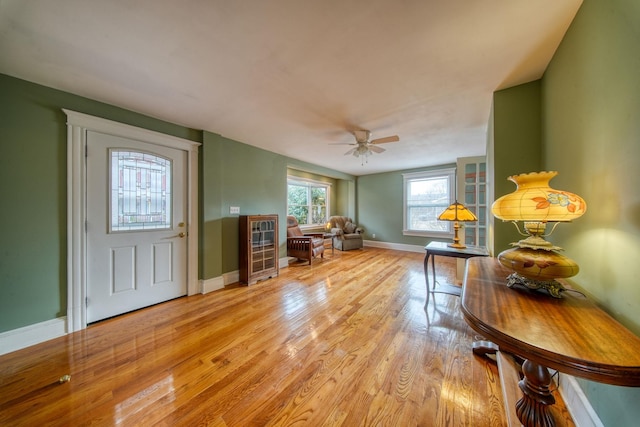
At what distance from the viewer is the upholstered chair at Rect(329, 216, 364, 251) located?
239 inches

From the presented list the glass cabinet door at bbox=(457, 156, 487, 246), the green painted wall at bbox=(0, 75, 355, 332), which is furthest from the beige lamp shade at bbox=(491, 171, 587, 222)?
the green painted wall at bbox=(0, 75, 355, 332)

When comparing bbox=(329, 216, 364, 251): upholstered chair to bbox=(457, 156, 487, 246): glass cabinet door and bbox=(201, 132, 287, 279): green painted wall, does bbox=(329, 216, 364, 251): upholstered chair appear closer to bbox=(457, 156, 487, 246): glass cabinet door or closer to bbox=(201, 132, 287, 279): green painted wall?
bbox=(201, 132, 287, 279): green painted wall

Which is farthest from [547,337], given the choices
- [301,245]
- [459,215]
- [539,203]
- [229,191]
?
[301,245]

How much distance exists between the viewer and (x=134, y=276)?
8.31ft

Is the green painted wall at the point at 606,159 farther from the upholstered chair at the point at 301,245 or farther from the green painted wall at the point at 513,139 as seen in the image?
the upholstered chair at the point at 301,245

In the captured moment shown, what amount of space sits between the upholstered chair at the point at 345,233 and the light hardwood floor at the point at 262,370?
11.1 ft

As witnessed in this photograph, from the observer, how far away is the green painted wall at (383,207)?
611cm

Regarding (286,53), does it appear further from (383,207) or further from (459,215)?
(383,207)

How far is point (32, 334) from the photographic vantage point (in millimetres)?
1896

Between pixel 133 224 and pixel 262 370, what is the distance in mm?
2254

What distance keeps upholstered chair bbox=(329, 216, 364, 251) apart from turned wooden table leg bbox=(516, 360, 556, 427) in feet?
17.0

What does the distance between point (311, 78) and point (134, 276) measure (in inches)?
115

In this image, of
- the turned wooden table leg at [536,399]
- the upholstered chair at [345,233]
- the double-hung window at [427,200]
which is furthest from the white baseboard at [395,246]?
the turned wooden table leg at [536,399]

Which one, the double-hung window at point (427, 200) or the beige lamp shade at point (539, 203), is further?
the double-hung window at point (427, 200)
